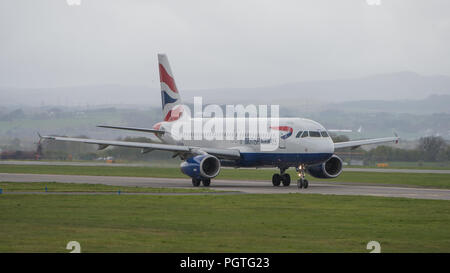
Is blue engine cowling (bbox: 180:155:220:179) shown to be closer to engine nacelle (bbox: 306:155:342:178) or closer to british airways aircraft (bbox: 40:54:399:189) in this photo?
british airways aircraft (bbox: 40:54:399:189)

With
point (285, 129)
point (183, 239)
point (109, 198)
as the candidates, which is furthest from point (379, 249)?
point (285, 129)

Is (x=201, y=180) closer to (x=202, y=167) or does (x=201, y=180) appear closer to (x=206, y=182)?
(x=206, y=182)

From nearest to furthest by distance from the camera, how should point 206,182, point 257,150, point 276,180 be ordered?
point 206,182 < point 257,150 < point 276,180

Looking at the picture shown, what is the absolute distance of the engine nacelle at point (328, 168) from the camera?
5038cm

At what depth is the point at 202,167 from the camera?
47.3m

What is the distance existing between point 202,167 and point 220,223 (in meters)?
21.9

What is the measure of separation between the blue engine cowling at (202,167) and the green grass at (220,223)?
11.1 m

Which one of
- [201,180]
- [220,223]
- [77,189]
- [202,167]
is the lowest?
[220,223]

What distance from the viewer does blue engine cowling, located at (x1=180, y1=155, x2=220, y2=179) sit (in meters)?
47.1


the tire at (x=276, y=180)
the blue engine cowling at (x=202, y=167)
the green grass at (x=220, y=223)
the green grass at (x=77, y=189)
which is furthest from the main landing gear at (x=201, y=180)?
the green grass at (x=220, y=223)

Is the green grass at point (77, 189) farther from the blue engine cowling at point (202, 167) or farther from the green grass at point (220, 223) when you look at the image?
the green grass at point (220, 223)

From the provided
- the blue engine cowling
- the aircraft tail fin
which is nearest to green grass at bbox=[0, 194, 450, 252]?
the blue engine cowling

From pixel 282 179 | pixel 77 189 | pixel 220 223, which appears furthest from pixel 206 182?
pixel 220 223
